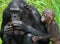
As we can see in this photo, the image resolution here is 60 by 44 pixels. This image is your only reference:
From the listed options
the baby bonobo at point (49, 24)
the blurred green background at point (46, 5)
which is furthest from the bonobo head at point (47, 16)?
the blurred green background at point (46, 5)

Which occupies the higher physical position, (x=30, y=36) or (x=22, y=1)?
(x=22, y=1)

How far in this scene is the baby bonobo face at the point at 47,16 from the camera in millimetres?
7957

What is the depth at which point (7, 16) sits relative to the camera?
26.9 ft

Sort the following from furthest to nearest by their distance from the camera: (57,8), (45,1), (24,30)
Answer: (45,1) → (57,8) → (24,30)

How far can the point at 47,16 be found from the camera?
315 inches

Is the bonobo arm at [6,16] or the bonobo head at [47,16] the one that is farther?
the bonobo arm at [6,16]

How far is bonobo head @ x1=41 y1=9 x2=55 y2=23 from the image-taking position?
313 inches

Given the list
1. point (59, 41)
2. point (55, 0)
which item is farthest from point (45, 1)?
point (59, 41)

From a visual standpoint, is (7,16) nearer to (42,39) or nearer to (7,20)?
(7,20)

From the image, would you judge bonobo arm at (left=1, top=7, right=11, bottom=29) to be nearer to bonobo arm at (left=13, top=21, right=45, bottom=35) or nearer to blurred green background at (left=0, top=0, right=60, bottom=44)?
bonobo arm at (left=13, top=21, right=45, bottom=35)

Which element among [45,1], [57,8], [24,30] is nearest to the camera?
[24,30]

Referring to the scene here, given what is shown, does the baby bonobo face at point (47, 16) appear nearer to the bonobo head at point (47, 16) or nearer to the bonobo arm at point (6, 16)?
the bonobo head at point (47, 16)

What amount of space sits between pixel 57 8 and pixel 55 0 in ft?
0.83

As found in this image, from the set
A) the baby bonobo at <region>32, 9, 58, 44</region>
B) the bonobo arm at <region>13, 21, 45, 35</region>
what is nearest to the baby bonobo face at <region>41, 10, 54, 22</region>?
the baby bonobo at <region>32, 9, 58, 44</region>
